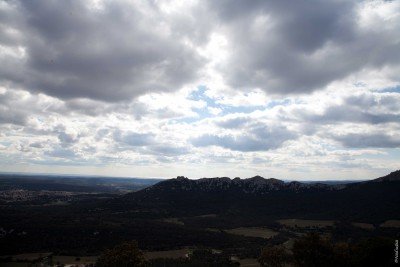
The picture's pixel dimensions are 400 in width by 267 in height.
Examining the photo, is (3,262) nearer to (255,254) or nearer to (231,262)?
(231,262)

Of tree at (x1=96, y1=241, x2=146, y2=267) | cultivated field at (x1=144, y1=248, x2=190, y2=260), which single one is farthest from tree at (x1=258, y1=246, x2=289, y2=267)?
cultivated field at (x1=144, y1=248, x2=190, y2=260)

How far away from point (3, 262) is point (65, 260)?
25064mm

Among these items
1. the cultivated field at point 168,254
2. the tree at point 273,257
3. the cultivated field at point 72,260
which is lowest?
the cultivated field at point 72,260

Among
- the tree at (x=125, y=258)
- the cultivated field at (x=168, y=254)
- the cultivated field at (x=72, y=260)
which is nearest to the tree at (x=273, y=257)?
the tree at (x=125, y=258)

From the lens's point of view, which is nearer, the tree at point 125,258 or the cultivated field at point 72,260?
the tree at point 125,258

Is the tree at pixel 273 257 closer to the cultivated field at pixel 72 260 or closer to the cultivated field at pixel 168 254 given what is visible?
the cultivated field at pixel 168 254

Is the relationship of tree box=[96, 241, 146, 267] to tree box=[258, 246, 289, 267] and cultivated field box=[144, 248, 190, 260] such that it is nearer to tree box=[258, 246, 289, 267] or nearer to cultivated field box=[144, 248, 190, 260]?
tree box=[258, 246, 289, 267]

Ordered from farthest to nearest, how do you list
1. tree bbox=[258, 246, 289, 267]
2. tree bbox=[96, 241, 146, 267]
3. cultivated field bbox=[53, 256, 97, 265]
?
cultivated field bbox=[53, 256, 97, 265], tree bbox=[258, 246, 289, 267], tree bbox=[96, 241, 146, 267]

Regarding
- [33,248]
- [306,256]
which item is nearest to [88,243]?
[33,248]

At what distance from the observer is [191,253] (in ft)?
594

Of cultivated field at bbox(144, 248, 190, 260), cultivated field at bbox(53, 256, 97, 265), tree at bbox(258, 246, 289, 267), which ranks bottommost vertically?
cultivated field at bbox(53, 256, 97, 265)

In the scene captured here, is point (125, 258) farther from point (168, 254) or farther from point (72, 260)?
point (168, 254)

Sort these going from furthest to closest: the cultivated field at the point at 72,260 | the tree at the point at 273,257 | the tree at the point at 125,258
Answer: the cultivated field at the point at 72,260 < the tree at the point at 273,257 < the tree at the point at 125,258

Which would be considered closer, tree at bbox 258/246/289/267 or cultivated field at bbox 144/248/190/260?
tree at bbox 258/246/289/267
